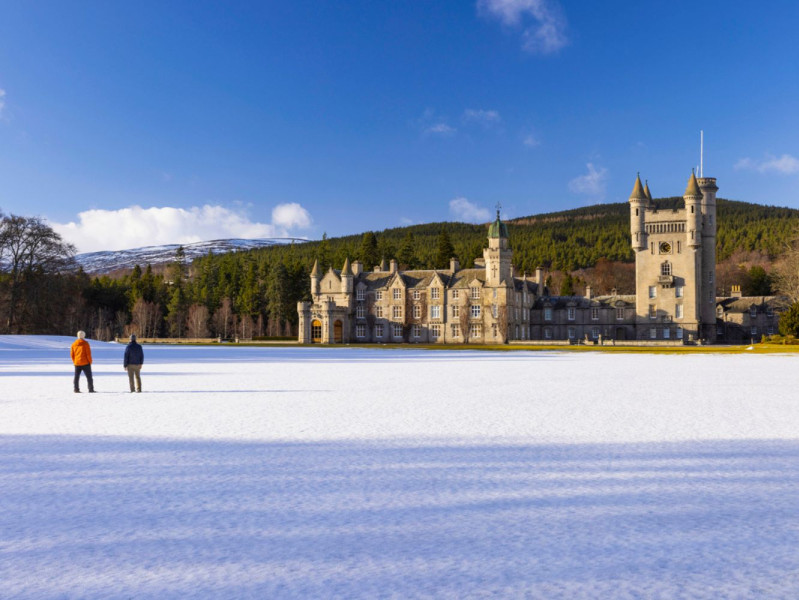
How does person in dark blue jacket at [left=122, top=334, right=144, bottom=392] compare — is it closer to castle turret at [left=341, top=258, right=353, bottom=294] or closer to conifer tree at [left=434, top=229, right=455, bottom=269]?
castle turret at [left=341, top=258, right=353, bottom=294]

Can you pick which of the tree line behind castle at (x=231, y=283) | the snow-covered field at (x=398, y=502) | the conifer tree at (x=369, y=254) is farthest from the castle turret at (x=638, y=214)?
the snow-covered field at (x=398, y=502)

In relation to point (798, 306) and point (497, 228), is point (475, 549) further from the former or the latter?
point (497, 228)

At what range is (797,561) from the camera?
605 cm

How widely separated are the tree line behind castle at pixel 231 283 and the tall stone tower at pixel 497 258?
85.5 feet

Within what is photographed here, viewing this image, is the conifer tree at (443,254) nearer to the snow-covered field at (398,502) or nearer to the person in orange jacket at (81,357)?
the person in orange jacket at (81,357)

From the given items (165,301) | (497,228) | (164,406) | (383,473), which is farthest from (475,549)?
(165,301)

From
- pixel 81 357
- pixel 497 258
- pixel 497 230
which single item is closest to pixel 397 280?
pixel 497 258

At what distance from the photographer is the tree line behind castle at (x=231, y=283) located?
65.4 m

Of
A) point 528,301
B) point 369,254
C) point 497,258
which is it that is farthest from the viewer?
point 369,254

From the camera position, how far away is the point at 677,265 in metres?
83.6

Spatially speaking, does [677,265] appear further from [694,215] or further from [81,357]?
[81,357]

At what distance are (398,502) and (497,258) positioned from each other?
7483cm

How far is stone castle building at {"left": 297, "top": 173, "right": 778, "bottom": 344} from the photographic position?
82062 millimetres

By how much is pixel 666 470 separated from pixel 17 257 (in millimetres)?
67388
